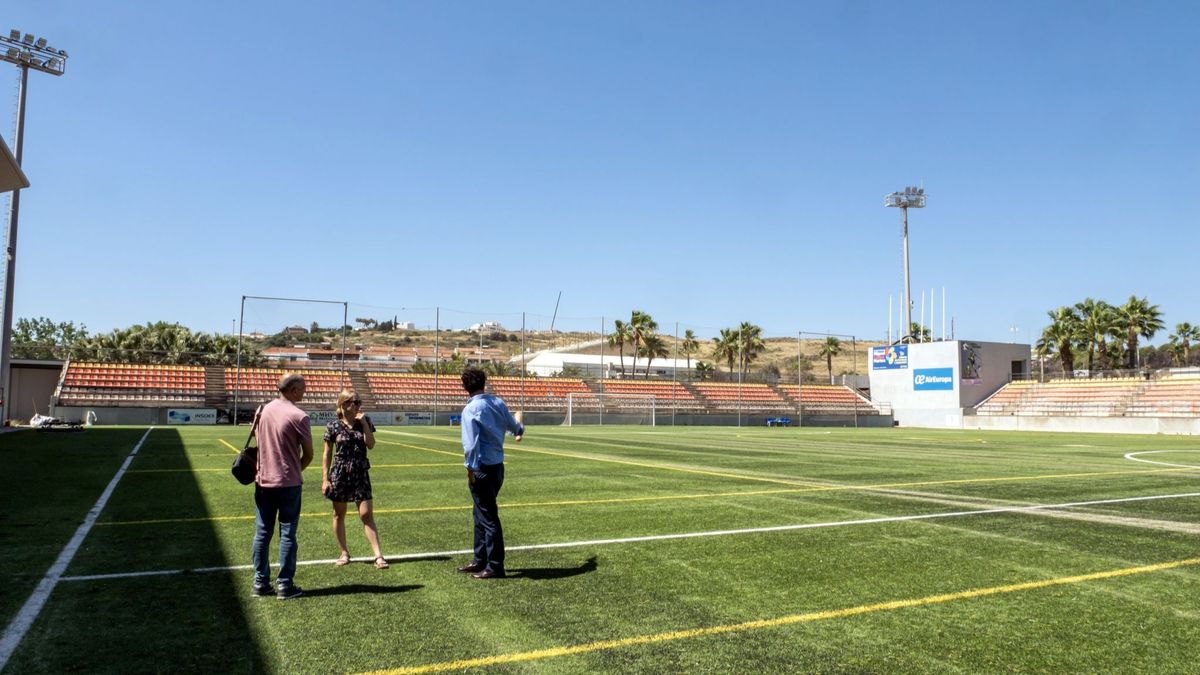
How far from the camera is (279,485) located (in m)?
6.33

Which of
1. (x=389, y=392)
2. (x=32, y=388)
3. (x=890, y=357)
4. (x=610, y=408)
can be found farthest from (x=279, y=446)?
(x=890, y=357)

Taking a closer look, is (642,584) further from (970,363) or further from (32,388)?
(970,363)

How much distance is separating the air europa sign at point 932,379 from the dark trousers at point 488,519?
6317 cm

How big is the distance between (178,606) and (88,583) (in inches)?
53.9

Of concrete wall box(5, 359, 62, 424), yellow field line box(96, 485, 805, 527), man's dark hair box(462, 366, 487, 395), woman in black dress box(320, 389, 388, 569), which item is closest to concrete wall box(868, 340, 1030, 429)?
yellow field line box(96, 485, 805, 527)

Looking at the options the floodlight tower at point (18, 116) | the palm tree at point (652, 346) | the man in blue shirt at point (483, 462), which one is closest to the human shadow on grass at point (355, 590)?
the man in blue shirt at point (483, 462)

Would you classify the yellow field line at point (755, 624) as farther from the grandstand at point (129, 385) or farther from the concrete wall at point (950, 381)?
the concrete wall at point (950, 381)

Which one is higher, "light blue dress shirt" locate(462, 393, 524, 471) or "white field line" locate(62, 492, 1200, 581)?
"light blue dress shirt" locate(462, 393, 524, 471)

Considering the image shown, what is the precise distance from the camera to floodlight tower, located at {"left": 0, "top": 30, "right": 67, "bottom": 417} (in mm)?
33906

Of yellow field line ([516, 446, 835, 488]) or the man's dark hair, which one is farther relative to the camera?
yellow field line ([516, 446, 835, 488])

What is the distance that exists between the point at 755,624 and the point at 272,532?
390 centimetres

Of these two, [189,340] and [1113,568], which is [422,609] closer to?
[1113,568]

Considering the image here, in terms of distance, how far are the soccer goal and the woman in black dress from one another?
47.0 meters

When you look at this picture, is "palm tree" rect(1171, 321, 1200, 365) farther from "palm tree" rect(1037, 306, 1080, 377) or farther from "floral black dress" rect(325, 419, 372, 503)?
"floral black dress" rect(325, 419, 372, 503)
